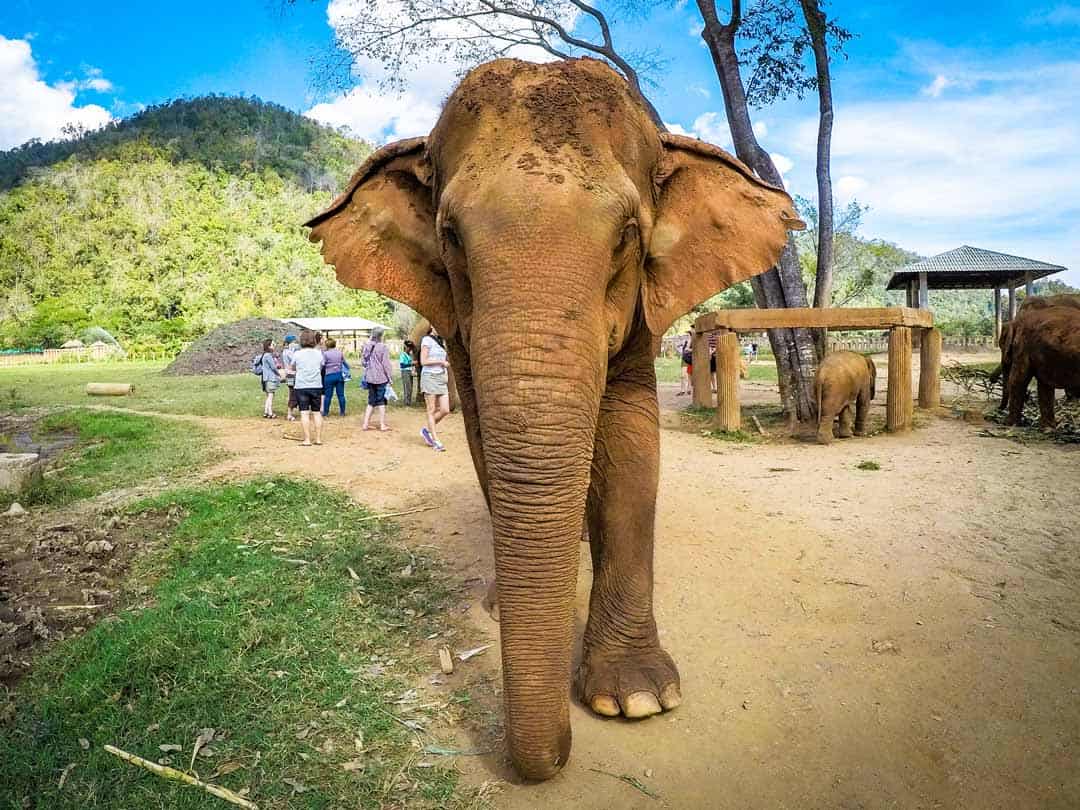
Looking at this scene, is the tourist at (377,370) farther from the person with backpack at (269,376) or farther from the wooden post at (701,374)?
the wooden post at (701,374)

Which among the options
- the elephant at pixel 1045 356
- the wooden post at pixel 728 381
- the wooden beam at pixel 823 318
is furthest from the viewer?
the wooden post at pixel 728 381

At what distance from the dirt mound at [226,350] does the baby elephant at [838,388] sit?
32808mm

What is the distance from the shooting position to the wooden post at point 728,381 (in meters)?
11.7

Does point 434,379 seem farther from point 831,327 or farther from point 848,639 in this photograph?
point 848,639

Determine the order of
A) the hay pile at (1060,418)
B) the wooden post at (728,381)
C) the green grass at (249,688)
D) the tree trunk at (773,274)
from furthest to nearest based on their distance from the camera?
1. the tree trunk at (773,274)
2. the wooden post at (728,381)
3. the hay pile at (1060,418)
4. the green grass at (249,688)

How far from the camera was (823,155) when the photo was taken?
13.8 meters

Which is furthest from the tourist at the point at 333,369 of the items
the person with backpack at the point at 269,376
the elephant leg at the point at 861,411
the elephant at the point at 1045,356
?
the elephant at the point at 1045,356

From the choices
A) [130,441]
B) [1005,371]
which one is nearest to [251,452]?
[130,441]

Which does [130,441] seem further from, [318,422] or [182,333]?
[182,333]

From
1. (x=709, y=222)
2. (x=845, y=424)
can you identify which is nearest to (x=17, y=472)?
(x=709, y=222)

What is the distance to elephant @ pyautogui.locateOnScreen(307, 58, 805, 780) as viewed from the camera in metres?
2.70

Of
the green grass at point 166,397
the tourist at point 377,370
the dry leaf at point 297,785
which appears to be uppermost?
the tourist at point 377,370

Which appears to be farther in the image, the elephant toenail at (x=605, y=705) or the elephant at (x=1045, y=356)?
the elephant at (x=1045, y=356)

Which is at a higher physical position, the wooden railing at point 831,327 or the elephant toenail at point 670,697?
the wooden railing at point 831,327
